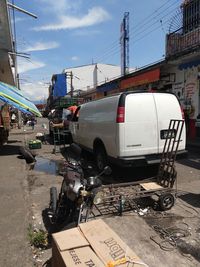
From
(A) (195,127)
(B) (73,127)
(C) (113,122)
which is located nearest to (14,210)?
(C) (113,122)

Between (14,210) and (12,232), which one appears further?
(14,210)

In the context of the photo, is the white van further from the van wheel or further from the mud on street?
the mud on street

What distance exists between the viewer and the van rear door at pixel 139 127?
6777 millimetres

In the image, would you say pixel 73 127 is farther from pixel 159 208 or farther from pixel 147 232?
pixel 147 232

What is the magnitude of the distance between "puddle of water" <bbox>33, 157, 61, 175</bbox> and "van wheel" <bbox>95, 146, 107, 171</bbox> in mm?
1438

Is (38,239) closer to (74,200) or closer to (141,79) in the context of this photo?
(74,200)

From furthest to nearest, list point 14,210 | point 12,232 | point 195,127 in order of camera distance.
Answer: point 195,127, point 14,210, point 12,232

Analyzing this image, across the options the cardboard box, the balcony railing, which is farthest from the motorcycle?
the balcony railing

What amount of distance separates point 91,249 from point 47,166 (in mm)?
7135

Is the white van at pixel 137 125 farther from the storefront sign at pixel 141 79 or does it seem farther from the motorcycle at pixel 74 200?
the storefront sign at pixel 141 79

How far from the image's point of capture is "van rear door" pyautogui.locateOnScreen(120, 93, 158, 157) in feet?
22.2

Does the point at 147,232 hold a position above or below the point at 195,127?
below

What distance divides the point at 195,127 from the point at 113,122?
944 cm

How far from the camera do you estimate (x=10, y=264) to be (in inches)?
142
